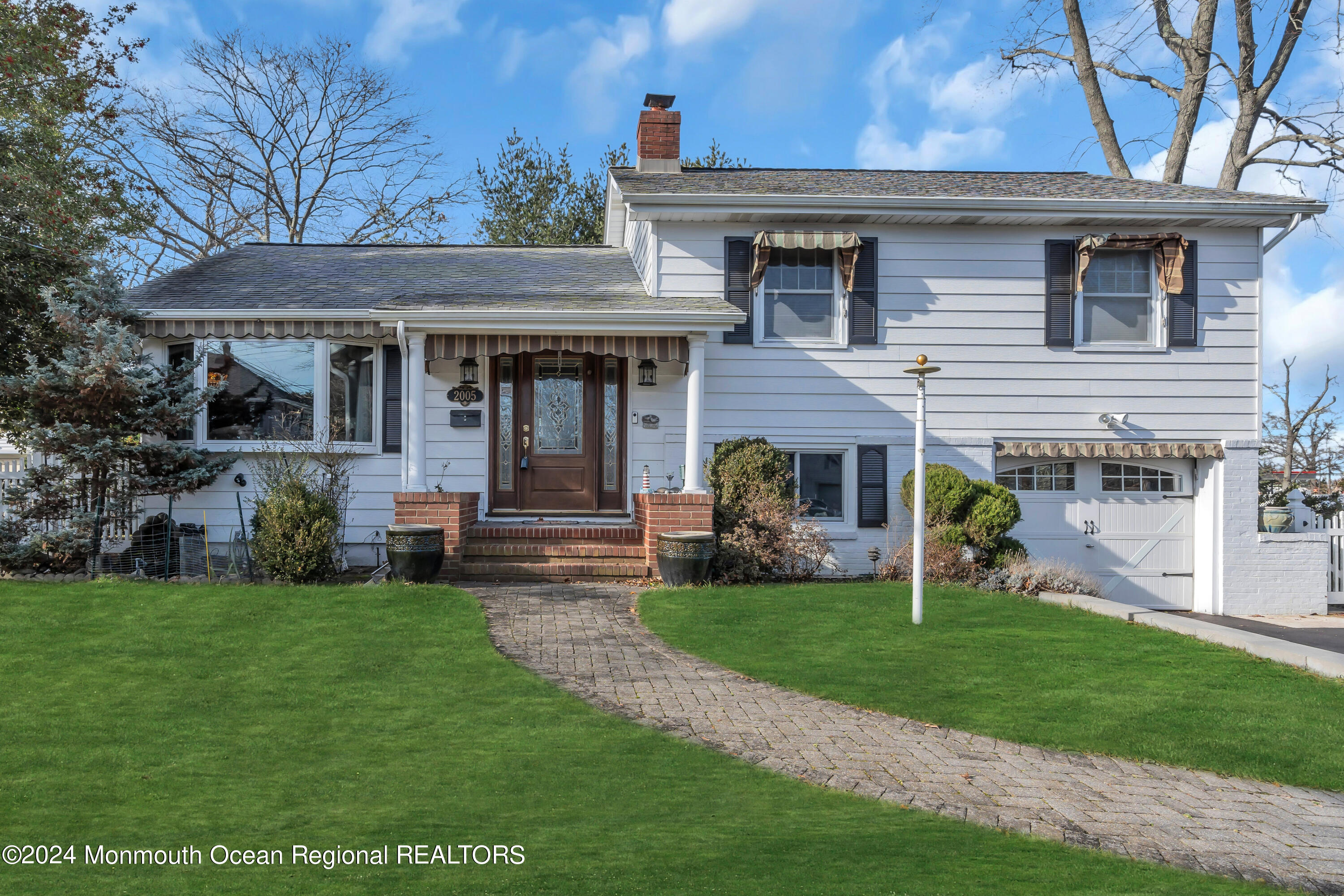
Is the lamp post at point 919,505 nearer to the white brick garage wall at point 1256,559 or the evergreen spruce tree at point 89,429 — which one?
the white brick garage wall at point 1256,559

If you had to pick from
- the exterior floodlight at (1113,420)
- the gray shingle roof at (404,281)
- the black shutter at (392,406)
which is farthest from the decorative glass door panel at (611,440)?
the exterior floodlight at (1113,420)

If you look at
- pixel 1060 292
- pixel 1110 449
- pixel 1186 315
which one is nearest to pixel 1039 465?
pixel 1110 449

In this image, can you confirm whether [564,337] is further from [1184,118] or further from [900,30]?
[1184,118]

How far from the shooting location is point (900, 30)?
2055cm

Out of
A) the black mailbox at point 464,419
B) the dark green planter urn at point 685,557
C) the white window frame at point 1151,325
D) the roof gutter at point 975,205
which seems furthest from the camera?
the white window frame at point 1151,325

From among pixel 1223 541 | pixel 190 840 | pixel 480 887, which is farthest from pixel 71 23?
pixel 1223 541

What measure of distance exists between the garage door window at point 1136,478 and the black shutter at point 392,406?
9885 millimetres

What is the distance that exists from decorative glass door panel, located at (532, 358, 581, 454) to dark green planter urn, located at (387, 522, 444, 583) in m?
2.65

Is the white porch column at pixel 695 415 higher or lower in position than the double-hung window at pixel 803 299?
lower

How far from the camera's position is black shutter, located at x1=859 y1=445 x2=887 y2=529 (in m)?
12.2

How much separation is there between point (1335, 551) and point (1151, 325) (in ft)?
14.8

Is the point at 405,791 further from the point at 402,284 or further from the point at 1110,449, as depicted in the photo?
Result: the point at 1110,449

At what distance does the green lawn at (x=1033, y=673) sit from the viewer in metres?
5.75

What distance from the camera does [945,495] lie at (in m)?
11.3
